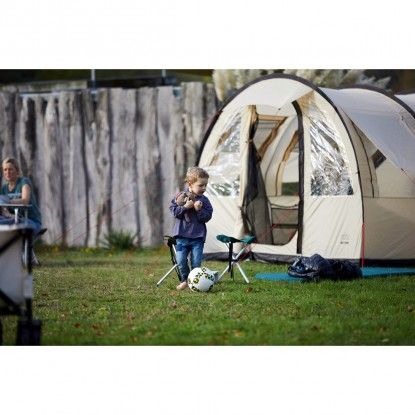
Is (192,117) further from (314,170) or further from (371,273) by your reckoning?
(371,273)

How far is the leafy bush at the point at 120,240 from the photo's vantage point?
42.1 ft

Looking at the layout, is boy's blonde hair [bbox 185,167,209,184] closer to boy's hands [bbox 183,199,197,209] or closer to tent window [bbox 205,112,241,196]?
boy's hands [bbox 183,199,197,209]

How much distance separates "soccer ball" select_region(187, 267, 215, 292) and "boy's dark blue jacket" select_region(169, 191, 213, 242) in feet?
1.29

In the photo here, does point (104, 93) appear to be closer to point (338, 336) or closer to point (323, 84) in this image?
point (323, 84)

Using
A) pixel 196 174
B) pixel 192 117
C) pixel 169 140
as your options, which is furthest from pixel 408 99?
pixel 196 174

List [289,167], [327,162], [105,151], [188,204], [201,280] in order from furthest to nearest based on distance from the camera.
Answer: [105,151]
[289,167]
[327,162]
[188,204]
[201,280]

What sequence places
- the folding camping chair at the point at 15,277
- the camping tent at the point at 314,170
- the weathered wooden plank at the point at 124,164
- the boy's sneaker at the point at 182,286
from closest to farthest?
the folding camping chair at the point at 15,277, the boy's sneaker at the point at 182,286, the camping tent at the point at 314,170, the weathered wooden plank at the point at 124,164

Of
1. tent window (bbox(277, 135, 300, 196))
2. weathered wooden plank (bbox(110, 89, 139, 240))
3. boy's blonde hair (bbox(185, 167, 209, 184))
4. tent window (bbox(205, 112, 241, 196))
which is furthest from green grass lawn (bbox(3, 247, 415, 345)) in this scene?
weathered wooden plank (bbox(110, 89, 139, 240))

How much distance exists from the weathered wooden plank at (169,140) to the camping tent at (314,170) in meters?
1.38

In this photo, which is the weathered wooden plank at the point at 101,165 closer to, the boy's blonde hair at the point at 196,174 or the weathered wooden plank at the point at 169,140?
the weathered wooden plank at the point at 169,140

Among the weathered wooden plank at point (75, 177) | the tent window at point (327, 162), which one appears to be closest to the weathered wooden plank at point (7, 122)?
the weathered wooden plank at point (75, 177)

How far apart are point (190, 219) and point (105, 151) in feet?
14.5

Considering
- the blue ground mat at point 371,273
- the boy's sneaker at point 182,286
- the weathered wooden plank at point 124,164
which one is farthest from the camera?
the weathered wooden plank at point 124,164

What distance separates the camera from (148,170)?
1296 cm
